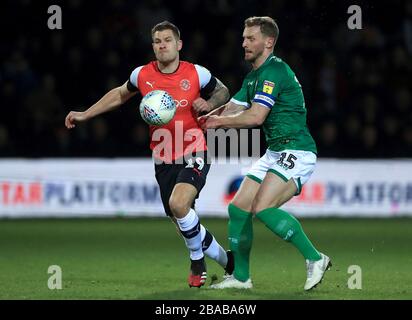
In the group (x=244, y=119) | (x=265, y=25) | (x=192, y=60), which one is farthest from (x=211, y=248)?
(x=192, y=60)

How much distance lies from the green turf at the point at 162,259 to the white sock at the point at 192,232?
1.03 feet

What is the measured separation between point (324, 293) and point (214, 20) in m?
9.62

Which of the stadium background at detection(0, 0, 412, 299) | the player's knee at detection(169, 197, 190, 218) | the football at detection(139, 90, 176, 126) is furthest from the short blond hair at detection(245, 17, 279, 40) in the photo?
the stadium background at detection(0, 0, 412, 299)

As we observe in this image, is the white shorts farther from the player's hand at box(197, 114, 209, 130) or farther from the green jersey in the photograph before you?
the player's hand at box(197, 114, 209, 130)

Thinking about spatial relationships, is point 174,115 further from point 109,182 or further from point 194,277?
point 109,182

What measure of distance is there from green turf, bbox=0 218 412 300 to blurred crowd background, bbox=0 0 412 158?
1460 mm

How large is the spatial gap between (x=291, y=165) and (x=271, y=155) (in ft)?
0.89

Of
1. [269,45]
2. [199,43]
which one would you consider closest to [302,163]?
[269,45]

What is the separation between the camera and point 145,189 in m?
14.6

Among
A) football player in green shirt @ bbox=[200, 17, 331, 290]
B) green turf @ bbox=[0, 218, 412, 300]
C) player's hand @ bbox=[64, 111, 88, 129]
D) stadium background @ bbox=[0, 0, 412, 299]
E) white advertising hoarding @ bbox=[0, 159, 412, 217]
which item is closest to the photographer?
green turf @ bbox=[0, 218, 412, 300]

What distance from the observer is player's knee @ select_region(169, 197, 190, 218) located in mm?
7805

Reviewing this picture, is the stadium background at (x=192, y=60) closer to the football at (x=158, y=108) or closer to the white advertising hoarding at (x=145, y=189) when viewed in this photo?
the white advertising hoarding at (x=145, y=189)

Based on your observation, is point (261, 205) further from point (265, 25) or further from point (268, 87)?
point (265, 25)

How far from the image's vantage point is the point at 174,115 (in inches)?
318
